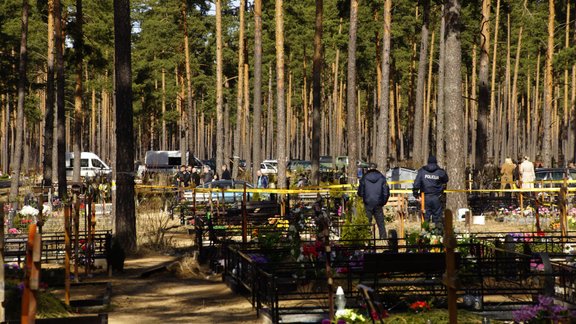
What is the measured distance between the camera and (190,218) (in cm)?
2614

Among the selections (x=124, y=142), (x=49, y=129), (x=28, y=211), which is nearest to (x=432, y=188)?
(x=124, y=142)

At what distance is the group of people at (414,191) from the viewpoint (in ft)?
64.0

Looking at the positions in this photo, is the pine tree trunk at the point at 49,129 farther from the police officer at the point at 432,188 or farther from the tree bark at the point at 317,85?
the police officer at the point at 432,188

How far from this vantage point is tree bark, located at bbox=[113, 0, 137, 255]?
2052 cm

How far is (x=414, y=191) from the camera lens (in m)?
20.1

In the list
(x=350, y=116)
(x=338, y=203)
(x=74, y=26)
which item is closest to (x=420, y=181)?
(x=338, y=203)

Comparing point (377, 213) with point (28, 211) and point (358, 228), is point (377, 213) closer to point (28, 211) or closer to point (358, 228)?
point (358, 228)

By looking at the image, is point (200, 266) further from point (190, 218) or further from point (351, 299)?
point (190, 218)

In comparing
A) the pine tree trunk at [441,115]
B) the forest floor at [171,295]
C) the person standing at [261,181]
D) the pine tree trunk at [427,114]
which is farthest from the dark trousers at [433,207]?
the pine tree trunk at [427,114]

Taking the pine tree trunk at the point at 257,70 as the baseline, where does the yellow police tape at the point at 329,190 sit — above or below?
below

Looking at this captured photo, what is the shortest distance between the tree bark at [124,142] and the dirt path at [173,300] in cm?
295

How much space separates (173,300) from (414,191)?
750cm

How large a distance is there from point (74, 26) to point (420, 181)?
25342 millimetres

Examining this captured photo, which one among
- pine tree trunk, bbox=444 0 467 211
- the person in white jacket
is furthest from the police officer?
the person in white jacket
